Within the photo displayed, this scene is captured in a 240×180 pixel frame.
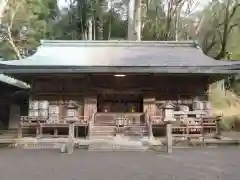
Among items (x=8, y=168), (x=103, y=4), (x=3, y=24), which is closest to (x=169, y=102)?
(x=8, y=168)

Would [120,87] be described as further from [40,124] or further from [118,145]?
[118,145]

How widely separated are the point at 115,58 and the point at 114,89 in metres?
1.41

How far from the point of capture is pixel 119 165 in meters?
7.22

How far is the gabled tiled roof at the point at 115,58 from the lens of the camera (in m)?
12.6

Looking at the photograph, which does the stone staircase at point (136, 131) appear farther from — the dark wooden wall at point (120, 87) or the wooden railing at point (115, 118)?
the dark wooden wall at point (120, 87)

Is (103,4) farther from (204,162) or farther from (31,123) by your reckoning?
(204,162)

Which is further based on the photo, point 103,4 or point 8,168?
point 103,4

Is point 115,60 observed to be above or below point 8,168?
above

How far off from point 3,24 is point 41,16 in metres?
4.20

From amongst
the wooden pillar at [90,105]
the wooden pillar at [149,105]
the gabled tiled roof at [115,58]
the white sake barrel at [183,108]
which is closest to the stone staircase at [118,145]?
the wooden pillar at [149,105]

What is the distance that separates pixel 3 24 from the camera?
23906 millimetres

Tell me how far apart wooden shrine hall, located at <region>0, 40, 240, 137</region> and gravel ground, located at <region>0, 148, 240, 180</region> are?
3.30 m

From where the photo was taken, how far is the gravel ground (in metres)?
6.01

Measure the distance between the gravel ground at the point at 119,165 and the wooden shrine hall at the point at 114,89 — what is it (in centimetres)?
330
